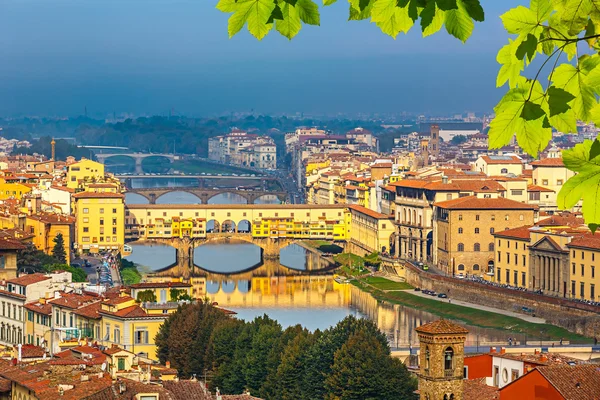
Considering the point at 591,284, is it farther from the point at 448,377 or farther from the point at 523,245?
the point at 448,377

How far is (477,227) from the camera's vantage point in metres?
34.0

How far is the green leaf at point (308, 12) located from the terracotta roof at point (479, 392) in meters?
9.39

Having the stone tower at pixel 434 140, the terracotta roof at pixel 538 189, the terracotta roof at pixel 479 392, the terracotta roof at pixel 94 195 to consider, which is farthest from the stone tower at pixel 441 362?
the stone tower at pixel 434 140

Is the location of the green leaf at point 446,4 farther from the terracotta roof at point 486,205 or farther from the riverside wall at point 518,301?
the terracotta roof at point 486,205

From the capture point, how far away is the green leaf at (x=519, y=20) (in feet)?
6.21

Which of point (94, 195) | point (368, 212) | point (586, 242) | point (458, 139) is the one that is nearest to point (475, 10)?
point (586, 242)

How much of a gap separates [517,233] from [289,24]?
29.4 meters

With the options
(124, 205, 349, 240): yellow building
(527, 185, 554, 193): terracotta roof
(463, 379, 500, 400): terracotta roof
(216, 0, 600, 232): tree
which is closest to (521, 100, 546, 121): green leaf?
(216, 0, 600, 232): tree

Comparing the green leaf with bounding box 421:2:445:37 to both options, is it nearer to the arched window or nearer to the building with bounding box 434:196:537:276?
the arched window

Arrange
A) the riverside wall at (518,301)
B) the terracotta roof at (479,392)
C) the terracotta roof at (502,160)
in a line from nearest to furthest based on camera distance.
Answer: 1. the terracotta roof at (479,392)
2. the riverside wall at (518,301)
3. the terracotta roof at (502,160)

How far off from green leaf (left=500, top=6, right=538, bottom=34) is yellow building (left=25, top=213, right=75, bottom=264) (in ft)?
98.2

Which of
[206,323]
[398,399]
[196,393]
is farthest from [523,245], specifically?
[196,393]

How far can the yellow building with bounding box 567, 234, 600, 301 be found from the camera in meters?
26.5

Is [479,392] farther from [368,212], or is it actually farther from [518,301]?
[368,212]
